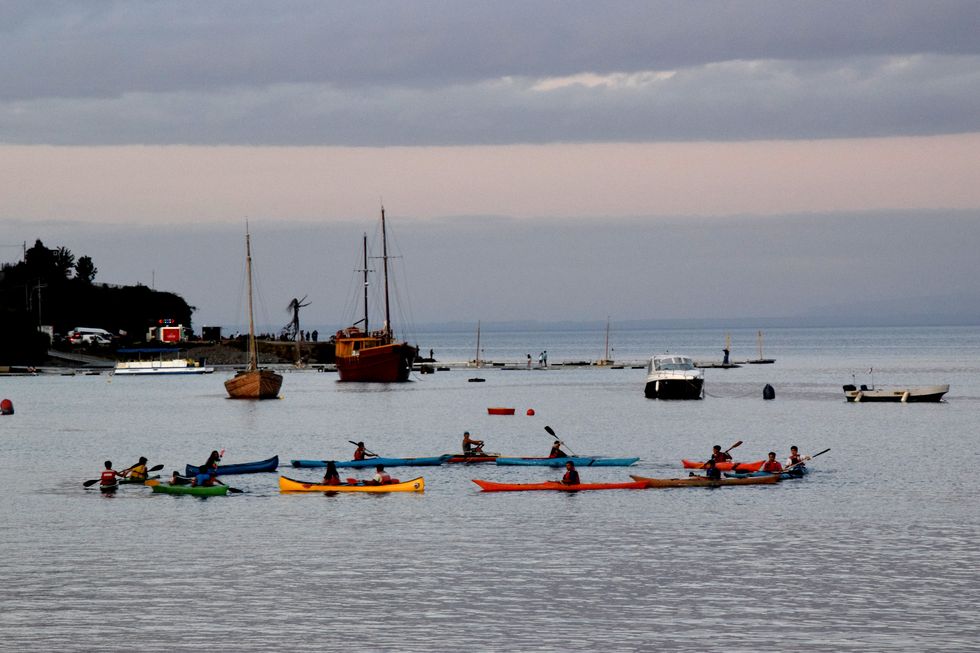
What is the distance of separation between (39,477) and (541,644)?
41322mm

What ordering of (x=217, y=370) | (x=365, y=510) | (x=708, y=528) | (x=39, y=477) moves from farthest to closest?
(x=217, y=370)
(x=39, y=477)
(x=365, y=510)
(x=708, y=528)

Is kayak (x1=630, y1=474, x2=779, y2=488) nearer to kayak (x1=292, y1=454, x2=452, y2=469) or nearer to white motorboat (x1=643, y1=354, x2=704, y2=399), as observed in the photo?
kayak (x1=292, y1=454, x2=452, y2=469)

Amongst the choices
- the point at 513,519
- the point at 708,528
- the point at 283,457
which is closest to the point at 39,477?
the point at 283,457

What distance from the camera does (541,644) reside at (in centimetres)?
2903

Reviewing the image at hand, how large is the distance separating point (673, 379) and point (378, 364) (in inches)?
1920

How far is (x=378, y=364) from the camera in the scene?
15300 centimetres

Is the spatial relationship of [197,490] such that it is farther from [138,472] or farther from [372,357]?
[372,357]

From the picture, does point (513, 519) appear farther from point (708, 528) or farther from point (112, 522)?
point (112, 522)

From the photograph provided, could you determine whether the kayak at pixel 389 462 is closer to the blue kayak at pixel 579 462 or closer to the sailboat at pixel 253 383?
the blue kayak at pixel 579 462

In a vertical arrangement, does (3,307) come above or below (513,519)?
above

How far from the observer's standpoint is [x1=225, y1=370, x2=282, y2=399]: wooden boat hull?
123875 mm

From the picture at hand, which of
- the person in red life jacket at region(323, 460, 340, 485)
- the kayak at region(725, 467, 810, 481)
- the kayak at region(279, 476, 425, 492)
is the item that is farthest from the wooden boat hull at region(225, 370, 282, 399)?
the kayak at region(725, 467, 810, 481)

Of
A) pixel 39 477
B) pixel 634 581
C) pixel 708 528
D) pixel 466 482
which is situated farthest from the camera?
pixel 39 477

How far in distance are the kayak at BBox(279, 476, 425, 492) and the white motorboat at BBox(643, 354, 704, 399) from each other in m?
63.5
